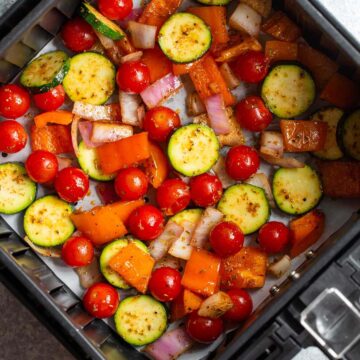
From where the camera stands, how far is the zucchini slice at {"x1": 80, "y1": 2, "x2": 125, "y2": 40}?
8.61ft

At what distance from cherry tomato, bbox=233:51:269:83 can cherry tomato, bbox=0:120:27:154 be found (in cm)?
91

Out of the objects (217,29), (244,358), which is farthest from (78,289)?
(217,29)

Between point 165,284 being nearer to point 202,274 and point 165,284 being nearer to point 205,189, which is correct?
point 202,274

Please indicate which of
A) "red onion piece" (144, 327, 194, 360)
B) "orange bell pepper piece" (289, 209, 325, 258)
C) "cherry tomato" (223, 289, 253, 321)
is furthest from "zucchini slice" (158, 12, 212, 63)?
"red onion piece" (144, 327, 194, 360)

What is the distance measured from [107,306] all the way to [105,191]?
47cm

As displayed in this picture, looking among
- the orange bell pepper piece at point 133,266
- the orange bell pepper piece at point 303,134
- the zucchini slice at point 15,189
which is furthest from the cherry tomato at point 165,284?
the orange bell pepper piece at point 303,134

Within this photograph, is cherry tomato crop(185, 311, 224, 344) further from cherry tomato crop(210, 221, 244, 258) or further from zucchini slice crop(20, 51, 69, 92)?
zucchini slice crop(20, 51, 69, 92)

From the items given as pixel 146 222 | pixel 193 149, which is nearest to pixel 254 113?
pixel 193 149

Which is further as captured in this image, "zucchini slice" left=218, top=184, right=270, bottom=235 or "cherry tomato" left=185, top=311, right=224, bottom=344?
"zucchini slice" left=218, top=184, right=270, bottom=235

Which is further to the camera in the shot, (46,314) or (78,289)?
(78,289)

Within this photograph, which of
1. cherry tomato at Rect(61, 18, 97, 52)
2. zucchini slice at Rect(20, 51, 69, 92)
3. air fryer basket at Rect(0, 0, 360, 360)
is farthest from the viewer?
cherry tomato at Rect(61, 18, 97, 52)

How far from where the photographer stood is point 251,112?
8.93 feet

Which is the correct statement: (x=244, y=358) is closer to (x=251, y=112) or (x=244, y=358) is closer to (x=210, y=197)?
(x=210, y=197)

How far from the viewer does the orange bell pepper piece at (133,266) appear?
268 centimetres
